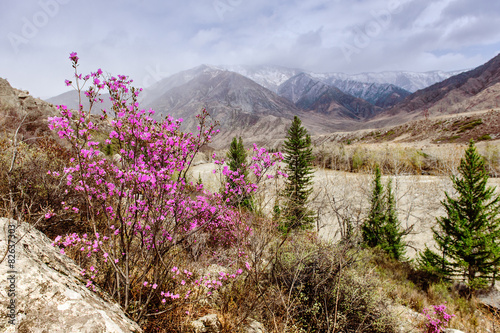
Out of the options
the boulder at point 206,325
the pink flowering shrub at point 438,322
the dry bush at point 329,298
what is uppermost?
the boulder at point 206,325

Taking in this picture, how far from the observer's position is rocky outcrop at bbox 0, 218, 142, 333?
164 cm

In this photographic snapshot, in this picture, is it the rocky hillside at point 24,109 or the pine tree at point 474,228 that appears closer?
the pine tree at point 474,228

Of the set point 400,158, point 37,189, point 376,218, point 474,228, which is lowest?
point 376,218

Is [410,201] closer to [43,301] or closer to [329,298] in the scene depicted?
[329,298]

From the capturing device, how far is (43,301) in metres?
1.78

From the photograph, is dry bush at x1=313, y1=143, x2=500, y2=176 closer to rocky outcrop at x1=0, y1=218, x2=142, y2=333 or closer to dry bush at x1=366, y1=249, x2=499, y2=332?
dry bush at x1=366, y1=249, x2=499, y2=332

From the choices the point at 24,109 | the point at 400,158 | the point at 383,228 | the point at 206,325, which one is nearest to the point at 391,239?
the point at 383,228

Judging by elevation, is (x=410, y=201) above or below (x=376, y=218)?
below

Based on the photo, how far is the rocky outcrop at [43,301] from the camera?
164 centimetres

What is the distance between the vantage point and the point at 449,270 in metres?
11.5

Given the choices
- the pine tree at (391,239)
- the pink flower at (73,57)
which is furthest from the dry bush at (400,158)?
the pink flower at (73,57)

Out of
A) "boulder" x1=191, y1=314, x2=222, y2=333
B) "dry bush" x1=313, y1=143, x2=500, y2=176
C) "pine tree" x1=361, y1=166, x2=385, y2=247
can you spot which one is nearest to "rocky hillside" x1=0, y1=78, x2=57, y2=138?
"boulder" x1=191, y1=314, x2=222, y2=333

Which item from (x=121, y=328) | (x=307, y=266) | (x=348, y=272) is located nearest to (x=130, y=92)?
(x=121, y=328)

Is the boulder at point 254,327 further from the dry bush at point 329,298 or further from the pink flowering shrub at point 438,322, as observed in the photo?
the pink flowering shrub at point 438,322
